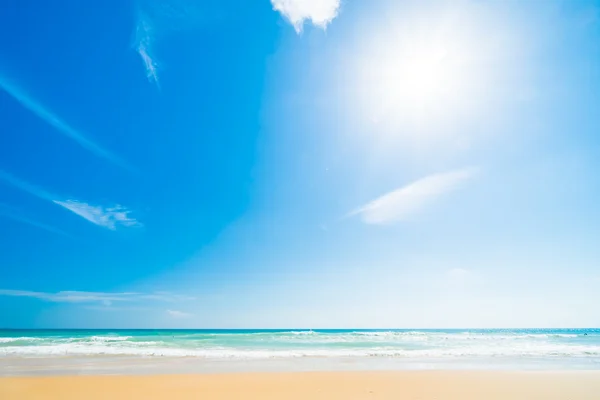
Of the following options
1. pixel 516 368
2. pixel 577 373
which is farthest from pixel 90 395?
pixel 577 373

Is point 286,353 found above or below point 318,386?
above

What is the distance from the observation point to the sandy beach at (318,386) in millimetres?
7508

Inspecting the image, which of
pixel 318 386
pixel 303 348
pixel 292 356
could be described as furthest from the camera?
pixel 303 348

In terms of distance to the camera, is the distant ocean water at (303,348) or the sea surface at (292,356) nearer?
the sea surface at (292,356)

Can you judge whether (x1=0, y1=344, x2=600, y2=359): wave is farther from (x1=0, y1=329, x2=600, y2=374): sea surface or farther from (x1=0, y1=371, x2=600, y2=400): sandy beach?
(x1=0, y1=371, x2=600, y2=400): sandy beach

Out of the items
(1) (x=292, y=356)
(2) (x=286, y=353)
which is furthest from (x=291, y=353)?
(1) (x=292, y=356)

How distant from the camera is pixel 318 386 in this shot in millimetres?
8531

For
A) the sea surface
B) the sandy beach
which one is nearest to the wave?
the sea surface

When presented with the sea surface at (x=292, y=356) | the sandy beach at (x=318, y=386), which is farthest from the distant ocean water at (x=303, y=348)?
the sandy beach at (x=318, y=386)

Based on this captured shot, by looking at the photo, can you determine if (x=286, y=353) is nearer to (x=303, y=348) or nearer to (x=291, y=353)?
(x=291, y=353)

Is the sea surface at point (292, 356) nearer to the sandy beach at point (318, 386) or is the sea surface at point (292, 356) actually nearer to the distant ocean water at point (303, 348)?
the distant ocean water at point (303, 348)

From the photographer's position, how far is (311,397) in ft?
24.1

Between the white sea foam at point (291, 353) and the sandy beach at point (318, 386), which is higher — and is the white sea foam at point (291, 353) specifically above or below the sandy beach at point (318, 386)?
above

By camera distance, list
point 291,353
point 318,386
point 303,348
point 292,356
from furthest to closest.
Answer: point 303,348
point 291,353
point 292,356
point 318,386
